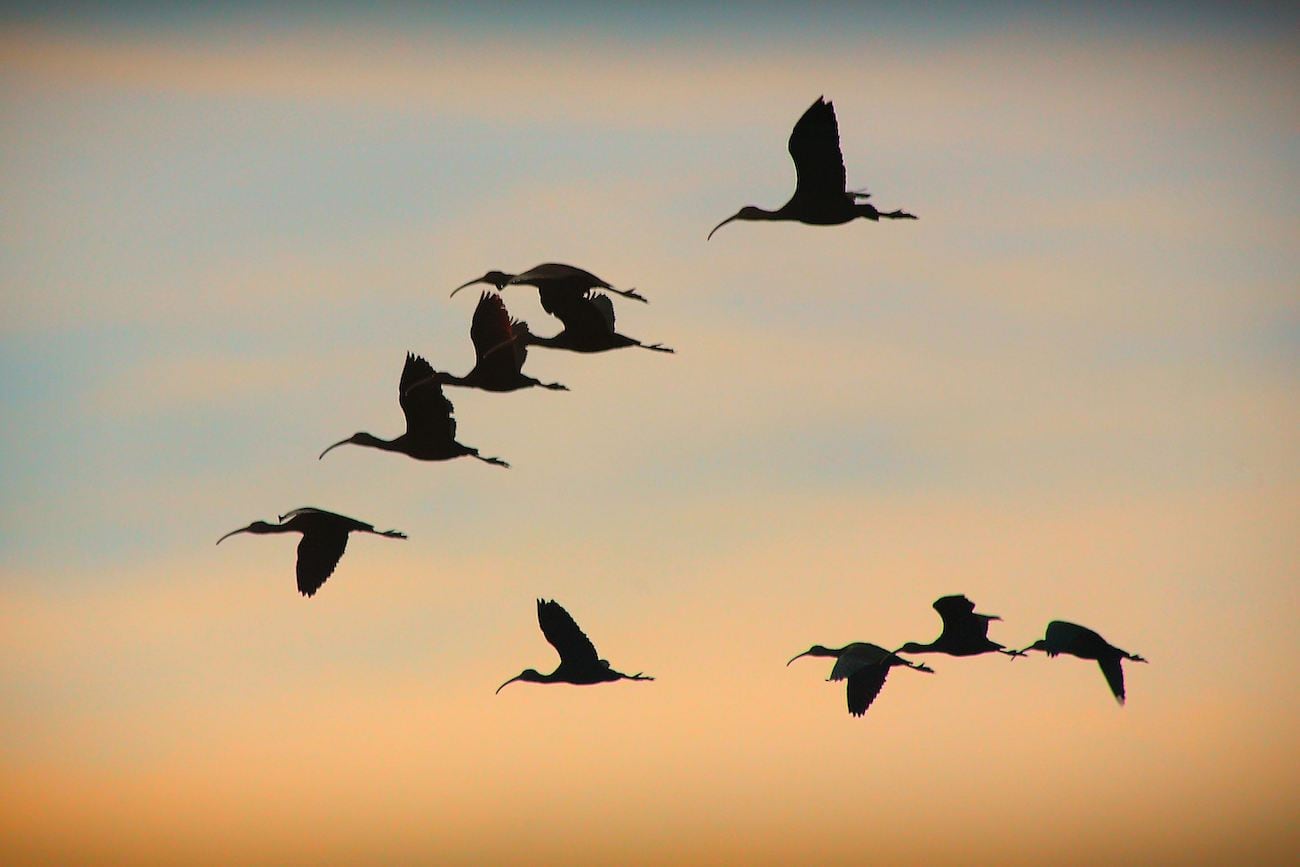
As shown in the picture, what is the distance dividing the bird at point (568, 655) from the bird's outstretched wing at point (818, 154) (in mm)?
8369

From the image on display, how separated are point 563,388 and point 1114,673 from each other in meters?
9.72

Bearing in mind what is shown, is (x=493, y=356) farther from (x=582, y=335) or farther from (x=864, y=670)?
(x=864, y=670)

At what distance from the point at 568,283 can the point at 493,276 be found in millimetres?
1284

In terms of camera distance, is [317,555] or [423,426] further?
[317,555]

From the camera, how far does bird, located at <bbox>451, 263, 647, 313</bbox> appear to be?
3372cm

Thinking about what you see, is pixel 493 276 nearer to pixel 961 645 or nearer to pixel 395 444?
pixel 395 444

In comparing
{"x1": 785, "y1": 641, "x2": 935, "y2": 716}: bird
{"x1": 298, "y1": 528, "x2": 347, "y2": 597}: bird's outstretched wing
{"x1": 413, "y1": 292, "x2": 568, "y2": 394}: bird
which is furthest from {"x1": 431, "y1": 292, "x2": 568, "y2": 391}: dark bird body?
{"x1": 785, "y1": 641, "x2": 935, "y2": 716}: bird

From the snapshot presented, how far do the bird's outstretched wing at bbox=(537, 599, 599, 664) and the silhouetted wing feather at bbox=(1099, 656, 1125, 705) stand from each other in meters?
8.13

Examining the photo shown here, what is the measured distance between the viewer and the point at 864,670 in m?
→ 39.4

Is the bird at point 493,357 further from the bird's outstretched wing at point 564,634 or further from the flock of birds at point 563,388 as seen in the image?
the bird's outstretched wing at point 564,634

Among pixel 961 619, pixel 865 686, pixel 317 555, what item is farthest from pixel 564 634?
pixel 961 619

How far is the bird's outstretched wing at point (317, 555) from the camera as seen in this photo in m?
36.5

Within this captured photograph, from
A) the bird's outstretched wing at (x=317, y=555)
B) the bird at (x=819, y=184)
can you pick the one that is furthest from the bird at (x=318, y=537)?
the bird at (x=819, y=184)

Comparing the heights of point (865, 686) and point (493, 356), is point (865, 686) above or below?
below
